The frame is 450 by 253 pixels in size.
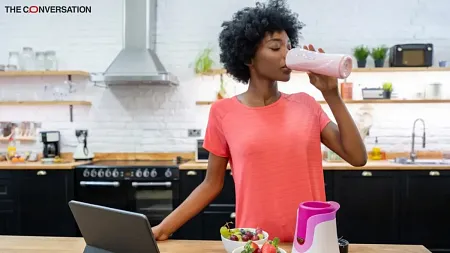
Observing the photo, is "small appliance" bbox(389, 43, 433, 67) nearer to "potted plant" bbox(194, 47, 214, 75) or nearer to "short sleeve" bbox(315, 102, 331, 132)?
"potted plant" bbox(194, 47, 214, 75)

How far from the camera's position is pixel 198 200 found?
52.2 inches

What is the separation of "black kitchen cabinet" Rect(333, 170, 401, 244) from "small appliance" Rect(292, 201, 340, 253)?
93.5 inches

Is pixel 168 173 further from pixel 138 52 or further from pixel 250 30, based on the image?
pixel 250 30

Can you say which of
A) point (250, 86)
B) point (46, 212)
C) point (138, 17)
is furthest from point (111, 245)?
point (138, 17)

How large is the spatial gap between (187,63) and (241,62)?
264 centimetres

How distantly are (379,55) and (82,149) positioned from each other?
9.70ft

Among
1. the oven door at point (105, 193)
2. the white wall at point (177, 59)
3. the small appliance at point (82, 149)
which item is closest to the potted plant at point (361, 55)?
the white wall at point (177, 59)

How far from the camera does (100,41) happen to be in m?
4.02

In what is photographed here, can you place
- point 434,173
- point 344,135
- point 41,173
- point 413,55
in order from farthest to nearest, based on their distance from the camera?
1. point 413,55
2. point 41,173
3. point 434,173
4. point 344,135

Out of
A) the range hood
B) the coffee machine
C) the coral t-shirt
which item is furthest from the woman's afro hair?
the coffee machine

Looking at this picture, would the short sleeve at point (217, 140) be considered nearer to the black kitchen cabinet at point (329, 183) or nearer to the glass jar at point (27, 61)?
the black kitchen cabinet at point (329, 183)

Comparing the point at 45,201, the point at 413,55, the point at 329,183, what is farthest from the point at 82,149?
the point at 413,55

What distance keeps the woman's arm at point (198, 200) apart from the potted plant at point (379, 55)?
277cm

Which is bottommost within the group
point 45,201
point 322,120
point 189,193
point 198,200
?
point 45,201
